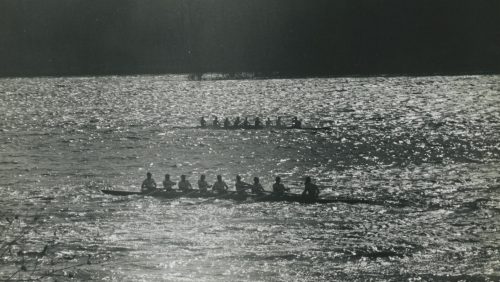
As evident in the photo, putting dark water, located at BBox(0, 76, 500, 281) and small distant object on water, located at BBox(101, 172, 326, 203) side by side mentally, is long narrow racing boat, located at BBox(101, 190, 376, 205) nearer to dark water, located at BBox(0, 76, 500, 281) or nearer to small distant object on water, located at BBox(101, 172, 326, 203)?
small distant object on water, located at BBox(101, 172, 326, 203)

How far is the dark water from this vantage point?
124ft

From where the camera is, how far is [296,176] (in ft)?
213

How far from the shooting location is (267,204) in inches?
1993

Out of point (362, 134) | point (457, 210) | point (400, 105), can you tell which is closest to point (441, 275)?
point (457, 210)

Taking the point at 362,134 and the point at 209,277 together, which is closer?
the point at 209,277

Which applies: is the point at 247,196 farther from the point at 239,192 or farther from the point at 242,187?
the point at 242,187

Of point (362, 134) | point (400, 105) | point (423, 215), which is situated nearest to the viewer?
point (423, 215)

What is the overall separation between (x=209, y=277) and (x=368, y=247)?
8.83m

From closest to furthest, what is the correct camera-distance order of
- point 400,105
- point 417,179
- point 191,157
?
point 417,179
point 191,157
point 400,105

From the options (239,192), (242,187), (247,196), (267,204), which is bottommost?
(267,204)

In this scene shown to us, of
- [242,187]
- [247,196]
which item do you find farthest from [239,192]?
[247,196]

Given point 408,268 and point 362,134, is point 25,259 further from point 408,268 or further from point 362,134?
point 362,134

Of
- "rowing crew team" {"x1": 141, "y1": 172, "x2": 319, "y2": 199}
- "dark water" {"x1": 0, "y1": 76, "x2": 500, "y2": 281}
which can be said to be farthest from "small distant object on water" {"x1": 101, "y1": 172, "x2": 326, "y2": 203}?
"dark water" {"x1": 0, "y1": 76, "x2": 500, "y2": 281}

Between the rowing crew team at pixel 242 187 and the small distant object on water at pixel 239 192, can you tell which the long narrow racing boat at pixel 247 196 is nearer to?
the small distant object on water at pixel 239 192
